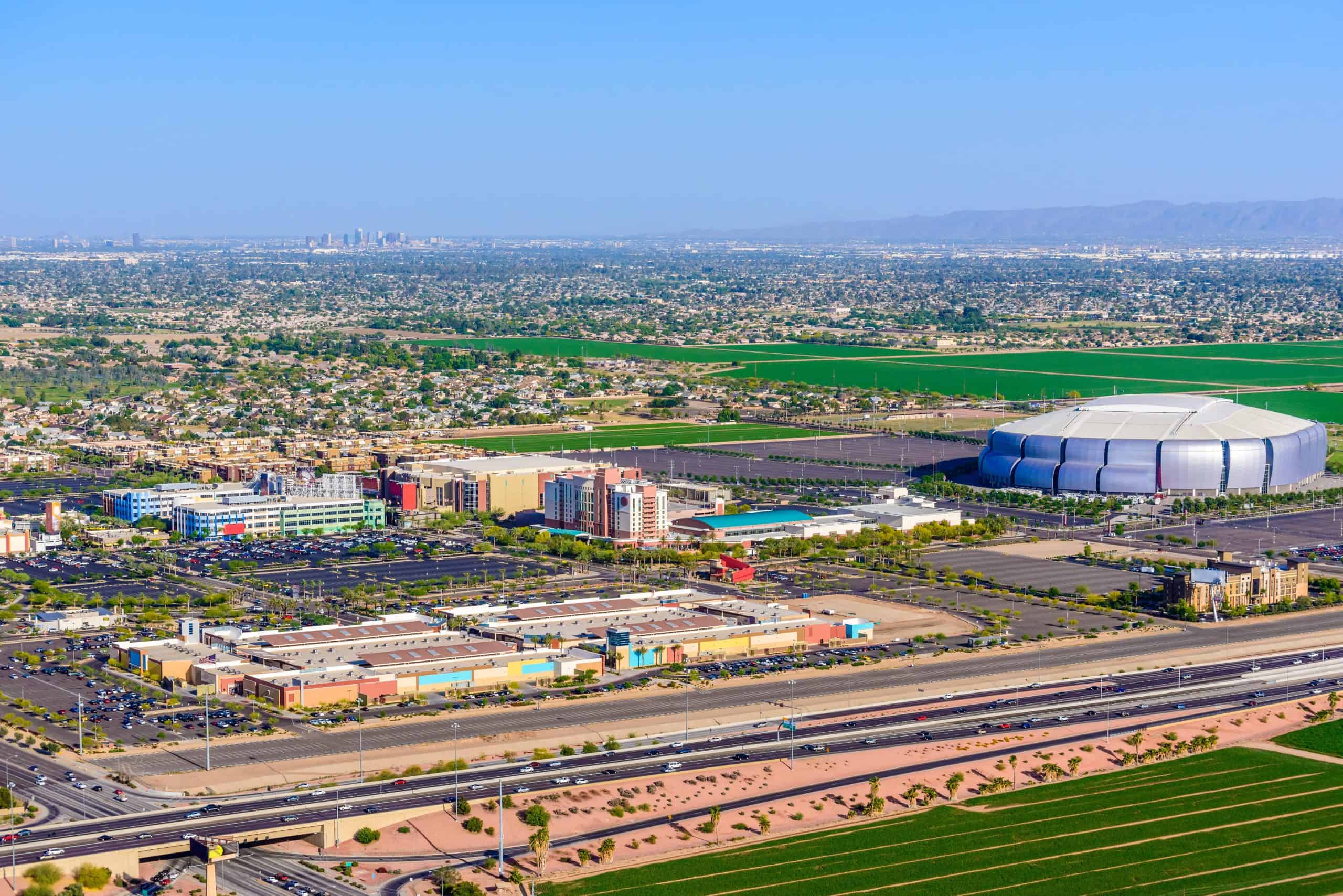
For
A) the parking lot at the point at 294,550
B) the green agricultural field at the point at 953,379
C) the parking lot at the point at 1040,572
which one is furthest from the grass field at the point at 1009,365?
the parking lot at the point at 294,550

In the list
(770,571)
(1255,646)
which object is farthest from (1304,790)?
(770,571)

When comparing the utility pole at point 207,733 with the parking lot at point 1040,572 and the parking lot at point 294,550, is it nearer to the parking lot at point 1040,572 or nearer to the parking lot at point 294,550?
the parking lot at point 294,550

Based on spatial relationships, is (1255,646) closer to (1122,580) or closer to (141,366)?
(1122,580)

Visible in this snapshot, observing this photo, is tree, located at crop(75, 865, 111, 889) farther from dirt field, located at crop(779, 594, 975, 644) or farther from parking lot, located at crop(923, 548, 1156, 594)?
parking lot, located at crop(923, 548, 1156, 594)

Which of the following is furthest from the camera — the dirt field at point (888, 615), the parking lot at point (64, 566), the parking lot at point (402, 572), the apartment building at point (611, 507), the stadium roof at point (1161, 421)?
the stadium roof at point (1161, 421)

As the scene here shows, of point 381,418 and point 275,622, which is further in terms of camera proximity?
point 381,418

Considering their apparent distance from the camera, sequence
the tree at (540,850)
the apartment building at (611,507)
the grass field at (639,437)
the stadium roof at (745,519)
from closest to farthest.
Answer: the tree at (540,850) → the apartment building at (611,507) → the stadium roof at (745,519) → the grass field at (639,437)

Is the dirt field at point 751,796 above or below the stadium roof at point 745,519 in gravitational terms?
below

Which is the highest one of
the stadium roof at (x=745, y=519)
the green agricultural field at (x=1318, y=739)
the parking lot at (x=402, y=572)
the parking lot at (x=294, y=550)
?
the stadium roof at (x=745, y=519)
